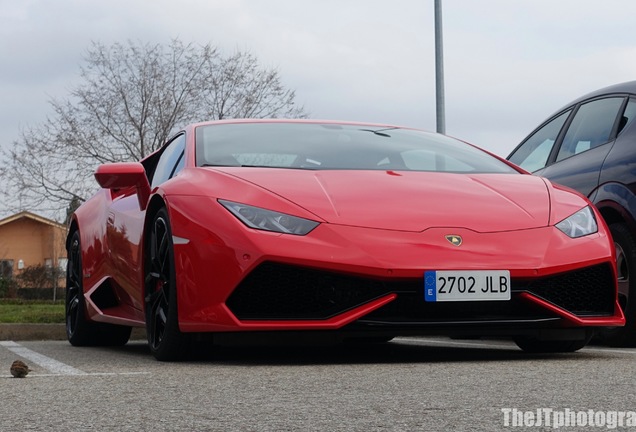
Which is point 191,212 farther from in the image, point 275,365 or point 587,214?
point 587,214

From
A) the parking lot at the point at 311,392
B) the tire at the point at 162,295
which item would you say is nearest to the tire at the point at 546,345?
the parking lot at the point at 311,392

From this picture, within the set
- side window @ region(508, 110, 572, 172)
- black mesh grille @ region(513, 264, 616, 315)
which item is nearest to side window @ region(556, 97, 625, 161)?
side window @ region(508, 110, 572, 172)

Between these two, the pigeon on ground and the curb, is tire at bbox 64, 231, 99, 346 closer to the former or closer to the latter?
the curb

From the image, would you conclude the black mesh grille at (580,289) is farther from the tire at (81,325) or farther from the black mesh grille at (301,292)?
the tire at (81,325)

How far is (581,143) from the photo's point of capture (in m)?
7.93

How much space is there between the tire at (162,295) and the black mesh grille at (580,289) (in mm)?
1593

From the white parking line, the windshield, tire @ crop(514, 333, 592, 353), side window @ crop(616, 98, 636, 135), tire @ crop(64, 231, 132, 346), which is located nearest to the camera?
the white parking line

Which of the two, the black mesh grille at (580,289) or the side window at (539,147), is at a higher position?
the side window at (539,147)

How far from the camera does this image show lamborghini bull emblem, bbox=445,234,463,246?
17.3 ft

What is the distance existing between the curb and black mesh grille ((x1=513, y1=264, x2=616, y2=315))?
6328 millimetres

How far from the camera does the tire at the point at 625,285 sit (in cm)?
688

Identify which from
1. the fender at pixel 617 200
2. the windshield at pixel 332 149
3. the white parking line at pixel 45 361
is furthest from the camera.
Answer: the fender at pixel 617 200

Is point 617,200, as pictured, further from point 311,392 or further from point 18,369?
point 18,369

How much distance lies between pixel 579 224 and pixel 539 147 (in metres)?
3.20
